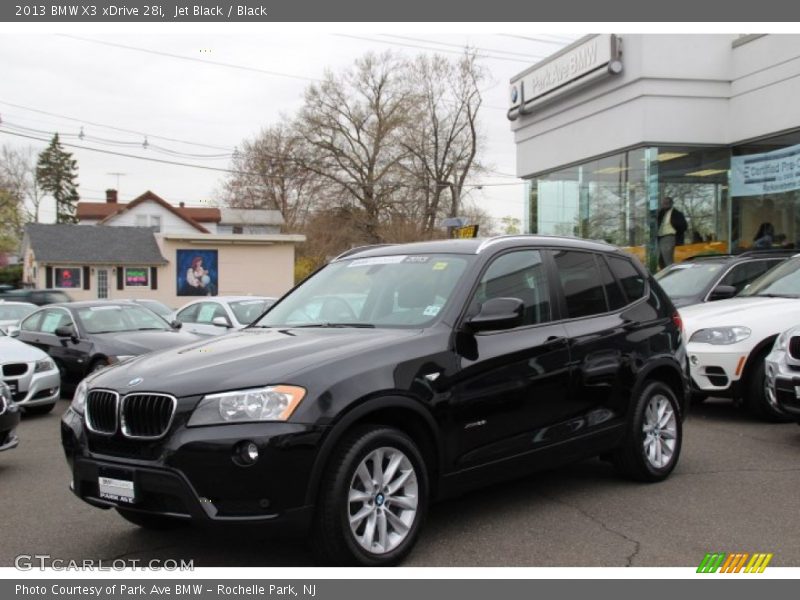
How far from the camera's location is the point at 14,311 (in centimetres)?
2012

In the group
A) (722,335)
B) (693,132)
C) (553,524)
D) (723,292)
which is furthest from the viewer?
(693,132)

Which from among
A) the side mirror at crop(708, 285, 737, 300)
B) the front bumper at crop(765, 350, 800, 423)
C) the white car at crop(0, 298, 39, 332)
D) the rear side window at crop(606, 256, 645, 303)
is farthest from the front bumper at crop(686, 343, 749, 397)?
the white car at crop(0, 298, 39, 332)

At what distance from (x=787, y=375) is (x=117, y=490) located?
5.58 meters

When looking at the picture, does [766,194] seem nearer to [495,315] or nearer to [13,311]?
[495,315]

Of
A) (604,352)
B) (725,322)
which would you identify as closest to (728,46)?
(725,322)

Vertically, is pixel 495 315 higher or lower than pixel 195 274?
higher

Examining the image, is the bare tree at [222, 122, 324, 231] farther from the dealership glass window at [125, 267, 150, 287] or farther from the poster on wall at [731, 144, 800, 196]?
the poster on wall at [731, 144, 800, 196]

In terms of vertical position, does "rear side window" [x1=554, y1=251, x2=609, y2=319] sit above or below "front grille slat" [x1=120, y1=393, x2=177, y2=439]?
above

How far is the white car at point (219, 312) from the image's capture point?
47.3ft

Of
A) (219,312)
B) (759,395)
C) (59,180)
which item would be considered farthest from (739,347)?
(59,180)

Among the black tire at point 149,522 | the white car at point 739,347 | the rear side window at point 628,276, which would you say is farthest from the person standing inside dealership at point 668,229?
the black tire at point 149,522

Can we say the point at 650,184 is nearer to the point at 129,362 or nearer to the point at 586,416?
the point at 586,416

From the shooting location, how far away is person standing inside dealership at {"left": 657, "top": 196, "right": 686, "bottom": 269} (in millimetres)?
18797

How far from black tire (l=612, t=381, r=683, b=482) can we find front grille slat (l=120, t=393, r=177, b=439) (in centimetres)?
338
